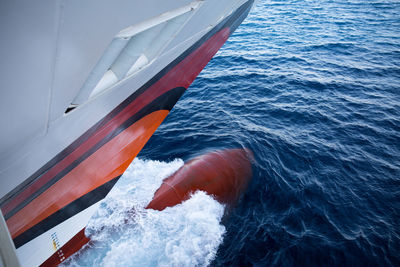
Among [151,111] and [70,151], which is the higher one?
[70,151]

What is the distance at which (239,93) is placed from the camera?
1279 cm

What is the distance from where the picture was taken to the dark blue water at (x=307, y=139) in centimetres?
629

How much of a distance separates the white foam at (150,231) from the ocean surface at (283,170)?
0.03 meters

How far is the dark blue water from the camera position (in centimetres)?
629

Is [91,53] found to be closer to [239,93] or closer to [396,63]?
[239,93]

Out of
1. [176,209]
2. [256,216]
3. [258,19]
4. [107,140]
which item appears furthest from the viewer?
[258,19]


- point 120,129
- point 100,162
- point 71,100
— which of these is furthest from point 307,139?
point 71,100

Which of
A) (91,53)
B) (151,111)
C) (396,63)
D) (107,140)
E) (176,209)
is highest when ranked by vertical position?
(91,53)

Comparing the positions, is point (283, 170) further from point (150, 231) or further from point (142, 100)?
point (142, 100)

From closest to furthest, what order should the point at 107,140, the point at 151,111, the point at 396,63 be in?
the point at 107,140 → the point at 151,111 → the point at 396,63

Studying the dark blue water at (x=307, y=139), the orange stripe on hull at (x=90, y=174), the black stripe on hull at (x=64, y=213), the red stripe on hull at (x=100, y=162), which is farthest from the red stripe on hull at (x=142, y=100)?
the dark blue water at (x=307, y=139)

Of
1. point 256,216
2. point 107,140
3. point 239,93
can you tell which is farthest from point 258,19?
point 107,140

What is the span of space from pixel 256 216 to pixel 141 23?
257 inches

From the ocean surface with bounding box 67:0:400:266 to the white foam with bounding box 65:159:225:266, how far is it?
32mm
